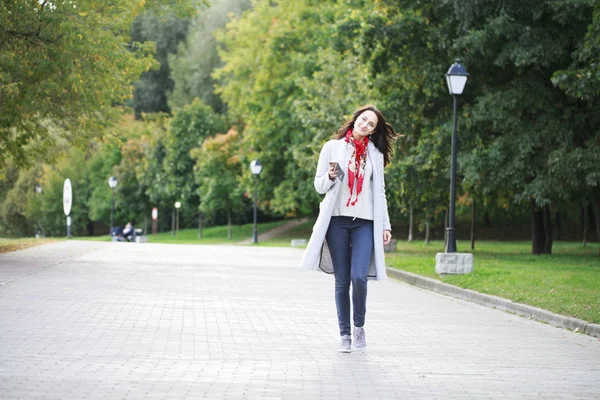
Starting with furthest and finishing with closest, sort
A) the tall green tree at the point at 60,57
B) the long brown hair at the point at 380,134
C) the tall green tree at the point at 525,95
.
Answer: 1. the tall green tree at the point at 525,95
2. the tall green tree at the point at 60,57
3. the long brown hair at the point at 380,134

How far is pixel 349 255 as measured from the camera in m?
9.52

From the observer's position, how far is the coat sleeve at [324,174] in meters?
9.22

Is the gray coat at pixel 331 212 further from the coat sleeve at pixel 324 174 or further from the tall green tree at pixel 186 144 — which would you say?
the tall green tree at pixel 186 144

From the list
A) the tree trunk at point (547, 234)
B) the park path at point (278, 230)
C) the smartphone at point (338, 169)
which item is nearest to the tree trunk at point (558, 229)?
the park path at point (278, 230)

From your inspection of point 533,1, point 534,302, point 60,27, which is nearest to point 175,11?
point 60,27

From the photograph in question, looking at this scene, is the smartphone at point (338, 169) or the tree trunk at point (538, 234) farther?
the tree trunk at point (538, 234)

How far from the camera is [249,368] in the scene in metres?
8.36

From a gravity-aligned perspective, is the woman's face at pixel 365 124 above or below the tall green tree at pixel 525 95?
below

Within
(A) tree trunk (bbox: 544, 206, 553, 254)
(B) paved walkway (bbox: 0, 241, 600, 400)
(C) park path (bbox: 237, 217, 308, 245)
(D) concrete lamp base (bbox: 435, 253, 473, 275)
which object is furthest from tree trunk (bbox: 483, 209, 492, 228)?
(B) paved walkway (bbox: 0, 241, 600, 400)

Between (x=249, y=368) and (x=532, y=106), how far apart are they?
73.3 ft

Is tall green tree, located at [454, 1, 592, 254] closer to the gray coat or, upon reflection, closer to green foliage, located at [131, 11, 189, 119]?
the gray coat

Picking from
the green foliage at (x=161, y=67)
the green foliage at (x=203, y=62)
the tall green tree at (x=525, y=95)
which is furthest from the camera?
the green foliage at (x=161, y=67)

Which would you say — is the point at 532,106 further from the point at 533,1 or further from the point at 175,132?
the point at 175,132

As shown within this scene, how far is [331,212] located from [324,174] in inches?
14.0
